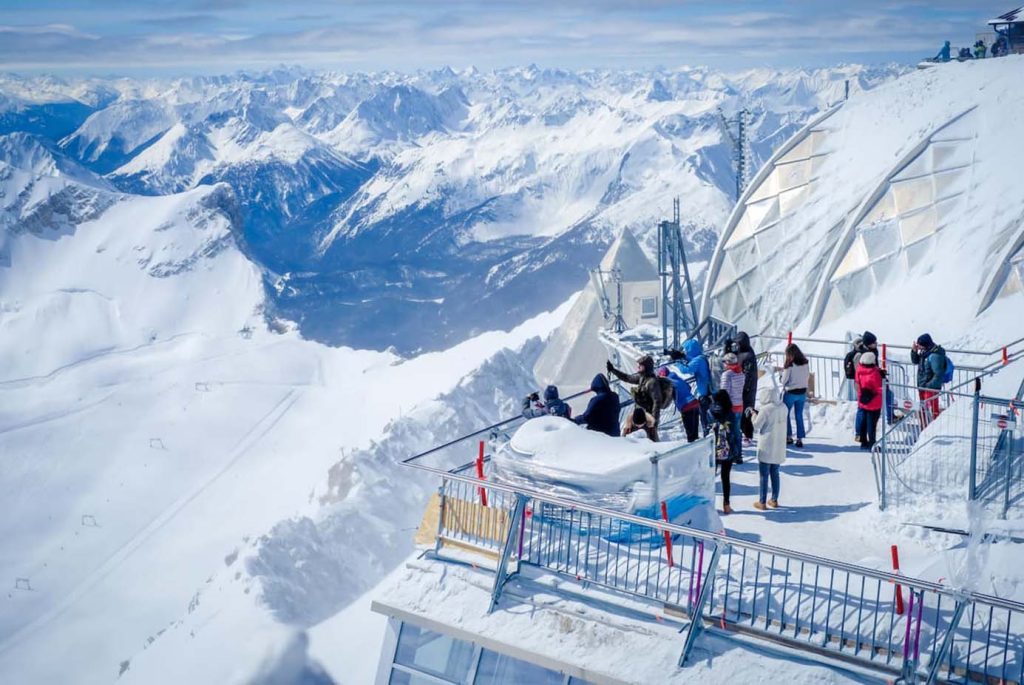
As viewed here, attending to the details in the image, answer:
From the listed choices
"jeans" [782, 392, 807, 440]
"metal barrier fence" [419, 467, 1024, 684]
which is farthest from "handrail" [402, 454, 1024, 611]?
"jeans" [782, 392, 807, 440]

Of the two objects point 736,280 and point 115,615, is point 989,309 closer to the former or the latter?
point 736,280

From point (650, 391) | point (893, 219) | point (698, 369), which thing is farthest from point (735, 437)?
point (893, 219)

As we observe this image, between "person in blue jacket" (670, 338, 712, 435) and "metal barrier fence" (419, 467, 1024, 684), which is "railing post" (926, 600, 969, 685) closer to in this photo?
"metal barrier fence" (419, 467, 1024, 684)

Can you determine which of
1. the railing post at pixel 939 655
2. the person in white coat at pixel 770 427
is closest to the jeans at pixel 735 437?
the person in white coat at pixel 770 427

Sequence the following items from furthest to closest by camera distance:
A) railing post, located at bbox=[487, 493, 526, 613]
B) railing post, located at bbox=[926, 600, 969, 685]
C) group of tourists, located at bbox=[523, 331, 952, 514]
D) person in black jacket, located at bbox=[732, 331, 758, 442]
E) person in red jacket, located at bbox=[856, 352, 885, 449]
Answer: person in red jacket, located at bbox=[856, 352, 885, 449]
person in black jacket, located at bbox=[732, 331, 758, 442]
group of tourists, located at bbox=[523, 331, 952, 514]
railing post, located at bbox=[487, 493, 526, 613]
railing post, located at bbox=[926, 600, 969, 685]

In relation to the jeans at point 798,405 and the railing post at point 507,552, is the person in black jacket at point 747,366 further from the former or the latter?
the railing post at point 507,552

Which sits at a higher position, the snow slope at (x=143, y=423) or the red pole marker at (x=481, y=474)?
the red pole marker at (x=481, y=474)

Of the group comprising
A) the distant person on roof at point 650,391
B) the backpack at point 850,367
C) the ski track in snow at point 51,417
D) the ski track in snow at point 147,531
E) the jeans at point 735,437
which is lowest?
the ski track in snow at point 147,531
